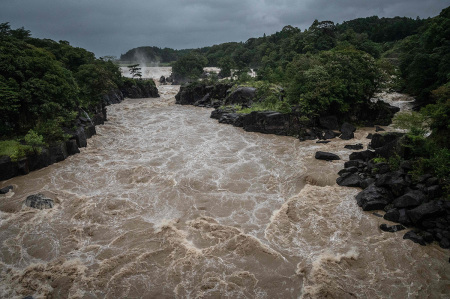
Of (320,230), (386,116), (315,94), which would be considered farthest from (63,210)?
(386,116)

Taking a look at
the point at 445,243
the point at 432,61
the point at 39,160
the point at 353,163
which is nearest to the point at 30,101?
the point at 39,160

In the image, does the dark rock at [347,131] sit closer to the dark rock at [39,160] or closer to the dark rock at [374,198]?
the dark rock at [374,198]

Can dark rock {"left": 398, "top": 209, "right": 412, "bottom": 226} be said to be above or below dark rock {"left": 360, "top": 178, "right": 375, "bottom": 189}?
below

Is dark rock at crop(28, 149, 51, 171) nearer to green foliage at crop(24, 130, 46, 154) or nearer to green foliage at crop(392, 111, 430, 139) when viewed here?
green foliage at crop(24, 130, 46, 154)

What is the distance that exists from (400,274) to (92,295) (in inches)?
428

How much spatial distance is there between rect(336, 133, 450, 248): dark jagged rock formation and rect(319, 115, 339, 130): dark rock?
8.84 meters

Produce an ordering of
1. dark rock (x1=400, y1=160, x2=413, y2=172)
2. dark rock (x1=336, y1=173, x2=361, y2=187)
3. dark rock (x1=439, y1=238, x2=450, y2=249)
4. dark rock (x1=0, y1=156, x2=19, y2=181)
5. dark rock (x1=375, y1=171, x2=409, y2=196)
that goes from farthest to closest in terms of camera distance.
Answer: dark rock (x1=0, y1=156, x2=19, y2=181)
dark rock (x1=336, y1=173, x2=361, y2=187)
dark rock (x1=400, y1=160, x2=413, y2=172)
dark rock (x1=375, y1=171, x2=409, y2=196)
dark rock (x1=439, y1=238, x2=450, y2=249)

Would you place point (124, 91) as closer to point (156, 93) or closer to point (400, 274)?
point (156, 93)

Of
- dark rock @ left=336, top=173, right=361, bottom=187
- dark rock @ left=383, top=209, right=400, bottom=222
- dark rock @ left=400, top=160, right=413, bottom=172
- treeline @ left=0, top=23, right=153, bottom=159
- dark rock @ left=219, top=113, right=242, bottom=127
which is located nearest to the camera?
dark rock @ left=383, top=209, right=400, bottom=222

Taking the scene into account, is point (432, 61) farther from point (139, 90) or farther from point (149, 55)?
point (149, 55)

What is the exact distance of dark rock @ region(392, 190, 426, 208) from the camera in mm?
11023

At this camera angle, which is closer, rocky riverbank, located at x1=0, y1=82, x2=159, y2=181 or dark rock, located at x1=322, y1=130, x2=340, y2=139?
rocky riverbank, located at x1=0, y1=82, x2=159, y2=181

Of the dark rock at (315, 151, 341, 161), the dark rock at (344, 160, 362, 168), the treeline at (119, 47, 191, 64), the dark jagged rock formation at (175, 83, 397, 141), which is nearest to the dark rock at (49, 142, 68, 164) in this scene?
the dark jagged rock formation at (175, 83, 397, 141)

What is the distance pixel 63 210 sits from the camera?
508 inches
